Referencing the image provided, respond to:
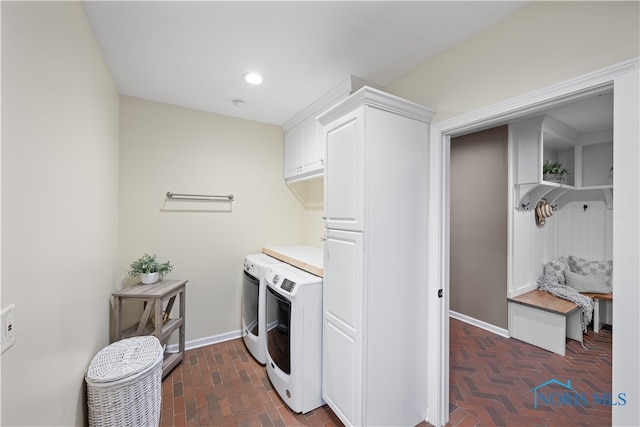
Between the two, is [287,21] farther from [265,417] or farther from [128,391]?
[265,417]

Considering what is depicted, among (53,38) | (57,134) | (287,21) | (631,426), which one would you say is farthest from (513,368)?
(53,38)

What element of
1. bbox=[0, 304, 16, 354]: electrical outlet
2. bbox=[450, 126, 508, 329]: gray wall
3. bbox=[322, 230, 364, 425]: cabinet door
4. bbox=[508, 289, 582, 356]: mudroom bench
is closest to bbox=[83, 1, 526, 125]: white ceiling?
bbox=[322, 230, 364, 425]: cabinet door

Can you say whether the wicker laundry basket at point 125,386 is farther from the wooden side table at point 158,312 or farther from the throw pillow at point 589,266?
the throw pillow at point 589,266

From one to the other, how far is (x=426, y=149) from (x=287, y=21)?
1.16 m

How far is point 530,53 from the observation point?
129cm

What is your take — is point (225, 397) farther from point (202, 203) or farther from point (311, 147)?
point (311, 147)

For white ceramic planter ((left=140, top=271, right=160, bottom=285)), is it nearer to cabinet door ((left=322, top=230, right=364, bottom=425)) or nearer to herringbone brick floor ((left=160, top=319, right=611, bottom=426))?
herringbone brick floor ((left=160, top=319, right=611, bottom=426))

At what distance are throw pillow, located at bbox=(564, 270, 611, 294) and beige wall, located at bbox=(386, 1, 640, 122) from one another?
324cm

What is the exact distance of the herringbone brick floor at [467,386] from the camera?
5.90 feet

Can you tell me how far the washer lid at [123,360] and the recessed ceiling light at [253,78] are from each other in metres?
2.08

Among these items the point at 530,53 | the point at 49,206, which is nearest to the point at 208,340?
the point at 49,206

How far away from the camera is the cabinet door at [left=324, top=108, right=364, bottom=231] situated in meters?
1.51

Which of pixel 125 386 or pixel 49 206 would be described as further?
pixel 125 386

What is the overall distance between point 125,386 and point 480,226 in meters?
3.75
